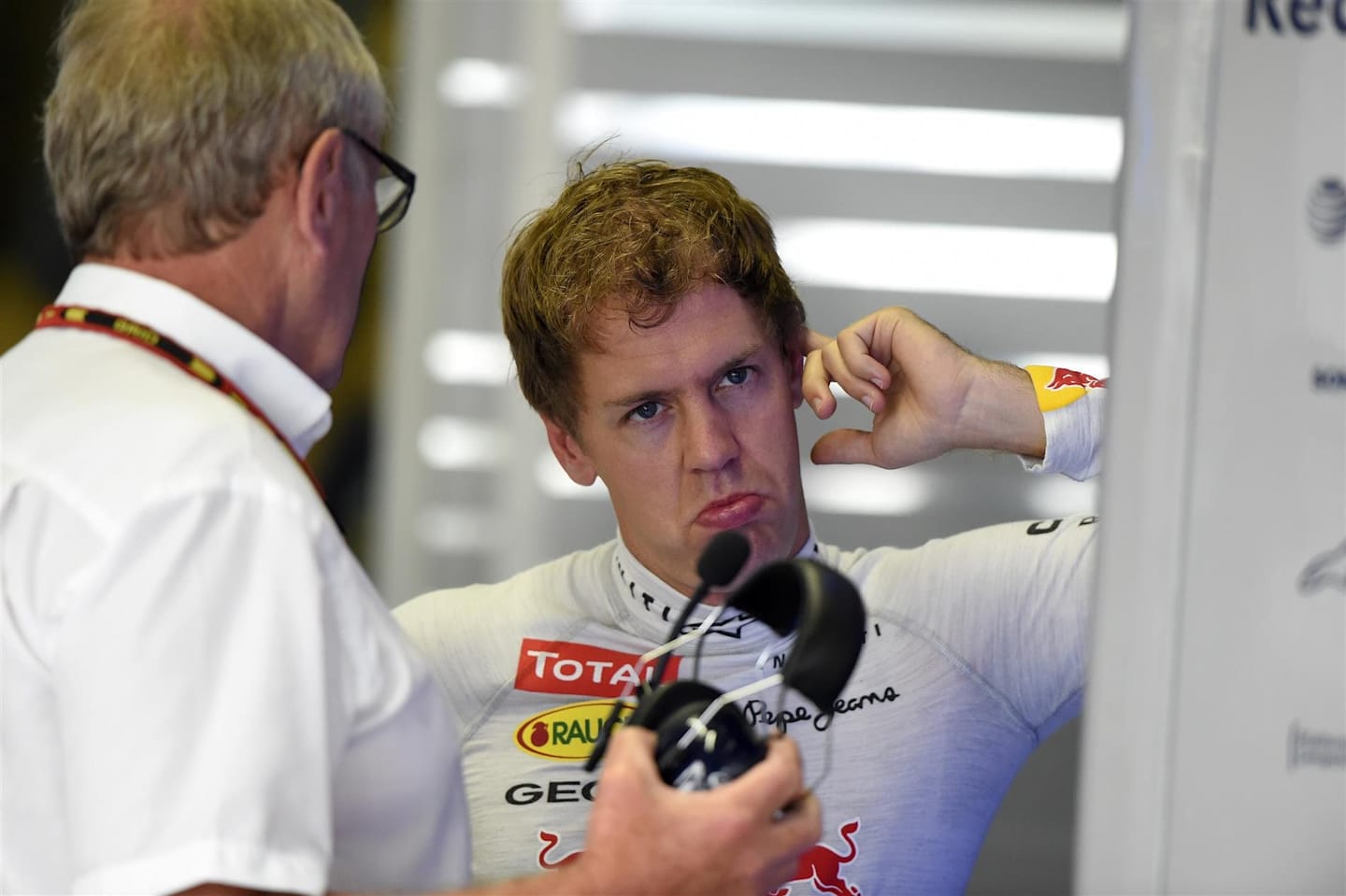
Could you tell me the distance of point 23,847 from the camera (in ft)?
3.21

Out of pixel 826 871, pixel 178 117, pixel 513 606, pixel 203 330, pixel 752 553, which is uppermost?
pixel 178 117

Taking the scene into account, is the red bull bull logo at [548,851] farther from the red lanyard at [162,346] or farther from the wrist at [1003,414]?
the red lanyard at [162,346]

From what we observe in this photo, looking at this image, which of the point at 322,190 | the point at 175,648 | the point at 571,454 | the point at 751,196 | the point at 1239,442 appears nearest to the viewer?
the point at 175,648

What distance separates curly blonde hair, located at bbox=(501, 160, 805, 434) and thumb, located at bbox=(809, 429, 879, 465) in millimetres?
129

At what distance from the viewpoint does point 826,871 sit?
1690mm

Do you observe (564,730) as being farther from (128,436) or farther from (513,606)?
(128,436)

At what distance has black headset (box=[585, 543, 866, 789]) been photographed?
3.33 ft

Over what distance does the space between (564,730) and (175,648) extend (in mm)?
947

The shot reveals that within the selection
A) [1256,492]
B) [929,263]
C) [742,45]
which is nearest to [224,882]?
[1256,492]

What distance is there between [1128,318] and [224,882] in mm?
679

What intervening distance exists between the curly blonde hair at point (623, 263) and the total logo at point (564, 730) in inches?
13.5

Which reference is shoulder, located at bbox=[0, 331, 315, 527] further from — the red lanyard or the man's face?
the man's face

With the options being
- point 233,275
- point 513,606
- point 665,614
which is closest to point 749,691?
point 233,275

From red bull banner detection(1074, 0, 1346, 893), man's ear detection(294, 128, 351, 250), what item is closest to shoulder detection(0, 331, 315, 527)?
man's ear detection(294, 128, 351, 250)
